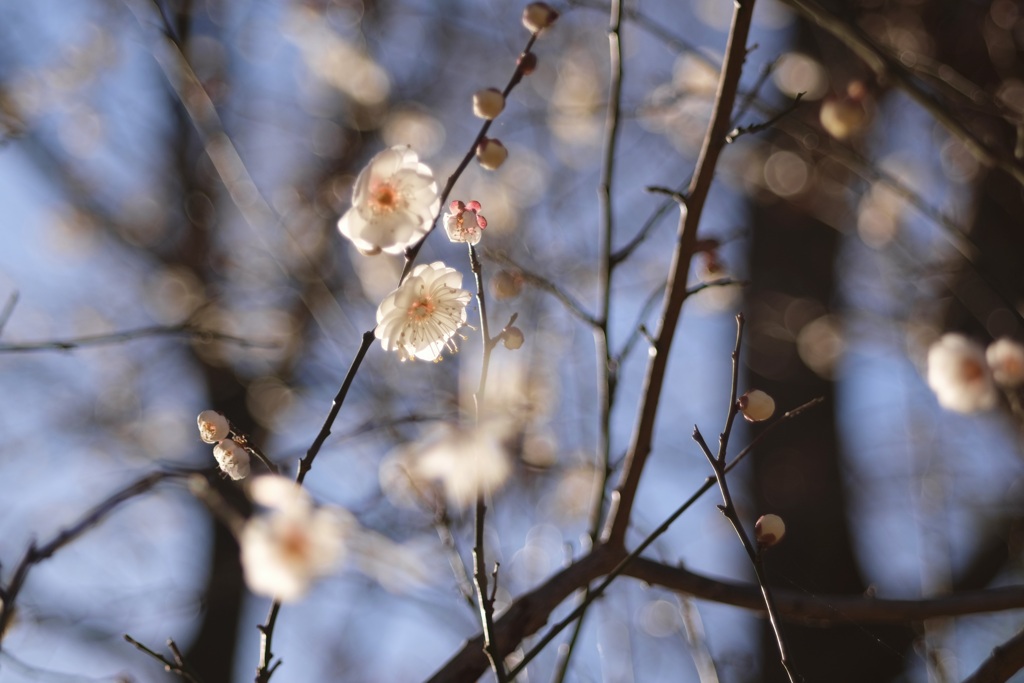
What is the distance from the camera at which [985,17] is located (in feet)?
10.9

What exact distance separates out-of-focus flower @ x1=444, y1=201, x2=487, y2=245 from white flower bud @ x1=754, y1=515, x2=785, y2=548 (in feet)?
1.80

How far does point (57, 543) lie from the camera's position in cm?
123

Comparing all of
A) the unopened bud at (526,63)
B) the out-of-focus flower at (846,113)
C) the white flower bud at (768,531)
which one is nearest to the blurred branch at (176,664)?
the white flower bud at (768,531)

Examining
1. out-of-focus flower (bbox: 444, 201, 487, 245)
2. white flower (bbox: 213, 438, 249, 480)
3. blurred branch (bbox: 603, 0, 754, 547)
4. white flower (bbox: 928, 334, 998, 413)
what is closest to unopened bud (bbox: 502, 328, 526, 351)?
out-of-focus flower (bbox: 444, 201, 487, 245)

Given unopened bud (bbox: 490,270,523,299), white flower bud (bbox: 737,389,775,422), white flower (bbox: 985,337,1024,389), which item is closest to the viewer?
white flower bud (bbox: 737,389,775,422)

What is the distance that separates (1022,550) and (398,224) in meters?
2.59

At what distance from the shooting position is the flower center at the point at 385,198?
124 cm

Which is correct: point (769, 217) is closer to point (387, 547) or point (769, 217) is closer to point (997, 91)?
point (997, 91)

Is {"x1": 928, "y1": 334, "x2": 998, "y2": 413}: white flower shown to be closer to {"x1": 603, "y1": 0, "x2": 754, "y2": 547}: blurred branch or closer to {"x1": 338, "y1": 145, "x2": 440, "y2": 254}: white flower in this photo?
{"x1": 603, "y1": 0, "x2": 754, "y2": 547}: blurred branch

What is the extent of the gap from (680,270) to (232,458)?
0.68 meters

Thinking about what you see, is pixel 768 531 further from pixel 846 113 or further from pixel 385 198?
pixel 846 113

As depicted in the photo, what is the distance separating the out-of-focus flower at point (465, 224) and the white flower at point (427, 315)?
9 centimetres

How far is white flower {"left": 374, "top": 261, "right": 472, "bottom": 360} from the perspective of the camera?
1204mm

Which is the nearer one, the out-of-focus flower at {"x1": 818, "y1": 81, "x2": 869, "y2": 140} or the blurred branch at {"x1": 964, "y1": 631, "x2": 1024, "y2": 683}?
the blurred branch at {"x1": 964, "y1": 631, "x2": 1024, "y2": 683}
